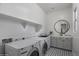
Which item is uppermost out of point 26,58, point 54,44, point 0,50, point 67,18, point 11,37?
point 67,18

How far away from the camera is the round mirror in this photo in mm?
3345

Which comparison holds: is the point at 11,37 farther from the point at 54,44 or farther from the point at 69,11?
the point at 69,11

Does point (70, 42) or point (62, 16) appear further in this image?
point (62, 16)

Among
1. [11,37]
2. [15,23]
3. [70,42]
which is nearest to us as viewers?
[11,37]

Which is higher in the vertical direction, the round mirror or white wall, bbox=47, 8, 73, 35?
white wall, bbox=47, 8, 73, 35

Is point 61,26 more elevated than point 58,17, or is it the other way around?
point 58,17

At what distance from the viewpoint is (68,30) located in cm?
330

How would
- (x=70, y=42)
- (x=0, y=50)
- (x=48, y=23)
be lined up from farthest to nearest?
1. (x=48, y=23)
2. (x=70, y=42)
3. (x=0, y=50)

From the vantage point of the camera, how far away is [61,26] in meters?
3.47

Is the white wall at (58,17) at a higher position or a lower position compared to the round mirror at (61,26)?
higher

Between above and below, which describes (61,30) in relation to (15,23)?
below

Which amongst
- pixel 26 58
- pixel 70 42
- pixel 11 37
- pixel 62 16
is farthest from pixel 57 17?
pixel 26 58

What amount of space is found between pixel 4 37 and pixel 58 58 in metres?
1.19

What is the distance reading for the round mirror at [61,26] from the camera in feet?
11.0
